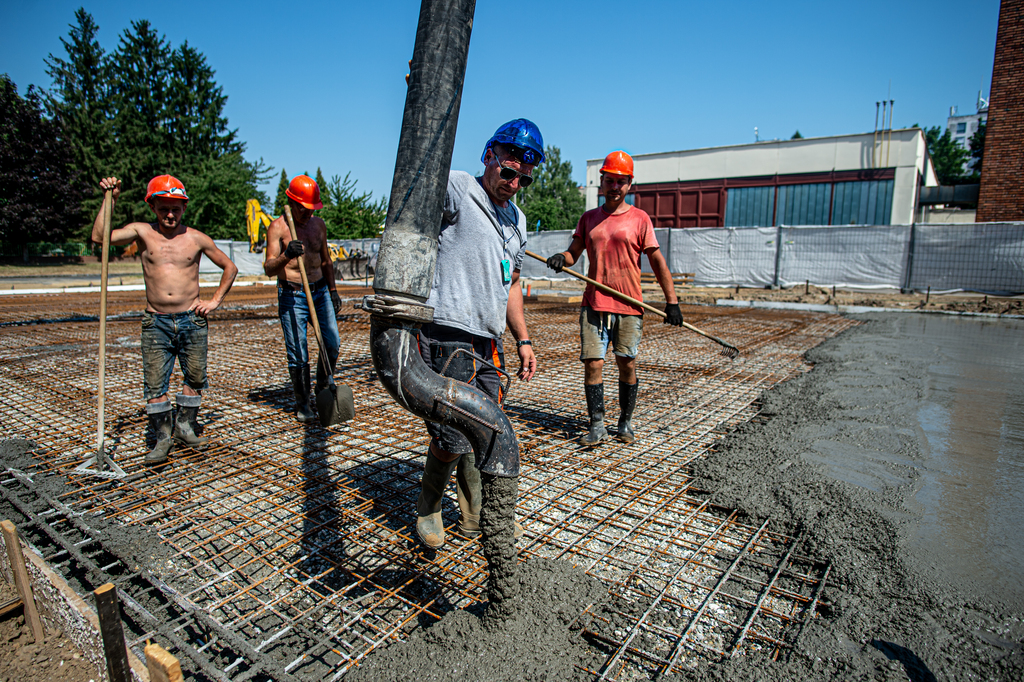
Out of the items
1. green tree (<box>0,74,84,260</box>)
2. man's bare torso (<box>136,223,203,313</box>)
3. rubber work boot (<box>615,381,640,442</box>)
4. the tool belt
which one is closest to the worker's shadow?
man's bare torso (<box>136,223,203,313</box>)

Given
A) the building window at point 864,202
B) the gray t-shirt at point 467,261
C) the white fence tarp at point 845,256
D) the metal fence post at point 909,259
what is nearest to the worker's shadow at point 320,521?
the gray t-shirt at point 467,261

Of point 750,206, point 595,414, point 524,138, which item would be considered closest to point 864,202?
point 750,206

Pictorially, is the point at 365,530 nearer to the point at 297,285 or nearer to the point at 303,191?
the point at 297,285

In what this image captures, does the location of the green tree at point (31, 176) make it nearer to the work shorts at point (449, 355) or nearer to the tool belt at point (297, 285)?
the tool belt at point (297, 285)

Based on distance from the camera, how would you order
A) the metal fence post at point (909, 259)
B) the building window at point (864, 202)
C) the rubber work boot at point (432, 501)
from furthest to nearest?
1. the building window at point (864, 202)
2. the metal fence post at point (909, 259)
3. the rubber work boot at point (432, 501)

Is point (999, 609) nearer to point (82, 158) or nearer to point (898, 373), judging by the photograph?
point (898, 373)

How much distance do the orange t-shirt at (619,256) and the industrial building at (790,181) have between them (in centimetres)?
1770

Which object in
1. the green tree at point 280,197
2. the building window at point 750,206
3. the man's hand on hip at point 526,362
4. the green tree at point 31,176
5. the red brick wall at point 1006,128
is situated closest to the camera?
the man's hand on hip at point 526,362

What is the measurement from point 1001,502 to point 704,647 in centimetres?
222

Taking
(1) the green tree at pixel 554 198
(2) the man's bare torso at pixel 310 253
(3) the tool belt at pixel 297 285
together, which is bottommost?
(3) the tool belt at pixel 297 285

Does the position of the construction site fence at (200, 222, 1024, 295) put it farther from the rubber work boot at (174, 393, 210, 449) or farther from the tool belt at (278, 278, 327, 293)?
the rubber work boot at (174, 393, 210, 449)

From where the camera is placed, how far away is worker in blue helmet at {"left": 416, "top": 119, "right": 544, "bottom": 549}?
2.24 metres

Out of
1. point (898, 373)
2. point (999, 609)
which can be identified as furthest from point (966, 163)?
point (999, 609)

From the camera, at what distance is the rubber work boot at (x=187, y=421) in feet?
12.1
